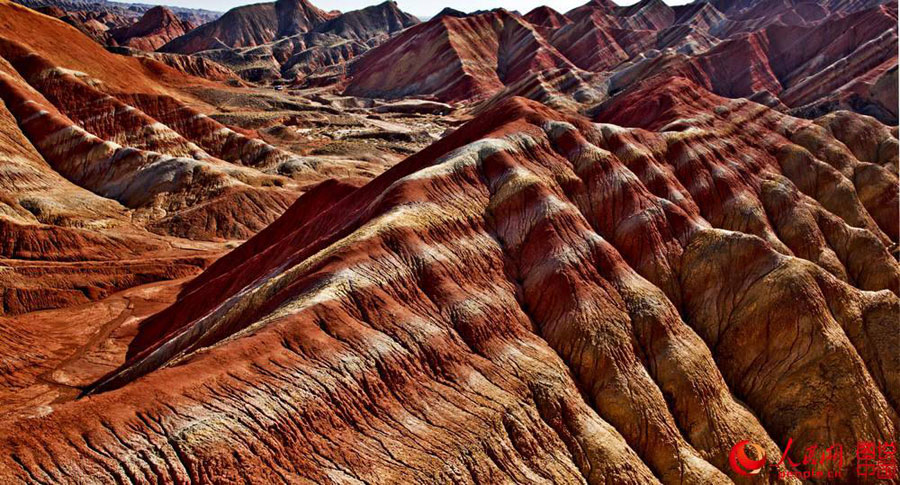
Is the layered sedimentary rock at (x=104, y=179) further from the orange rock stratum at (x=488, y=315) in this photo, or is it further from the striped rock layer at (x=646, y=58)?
the striped rock layer at (x=646, y=58)

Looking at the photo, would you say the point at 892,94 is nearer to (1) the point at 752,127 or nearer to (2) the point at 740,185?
(1) the point at 752,127

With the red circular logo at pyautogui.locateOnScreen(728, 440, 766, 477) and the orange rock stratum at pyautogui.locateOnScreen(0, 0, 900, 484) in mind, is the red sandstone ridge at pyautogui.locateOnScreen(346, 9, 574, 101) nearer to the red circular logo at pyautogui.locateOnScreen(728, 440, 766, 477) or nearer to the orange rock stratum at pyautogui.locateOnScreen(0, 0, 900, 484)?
the orange rock stratum at pyautogui.locateOnScreen(0, 0, 900, 484)

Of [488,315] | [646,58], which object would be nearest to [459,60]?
[646,58]

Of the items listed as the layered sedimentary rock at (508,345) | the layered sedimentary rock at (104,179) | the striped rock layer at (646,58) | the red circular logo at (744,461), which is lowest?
the red circular logo at (744,461)

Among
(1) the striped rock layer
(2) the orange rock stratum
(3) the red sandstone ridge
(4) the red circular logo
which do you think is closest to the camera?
(2) the orange rock stratum

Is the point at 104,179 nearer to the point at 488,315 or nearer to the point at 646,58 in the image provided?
the point at 488,315

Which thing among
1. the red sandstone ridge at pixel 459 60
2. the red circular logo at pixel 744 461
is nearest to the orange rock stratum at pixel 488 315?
the red circular logo at pixel 744 461

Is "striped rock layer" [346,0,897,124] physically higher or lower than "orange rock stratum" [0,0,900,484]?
higher

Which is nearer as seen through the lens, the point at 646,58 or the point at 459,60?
the point at 646,58

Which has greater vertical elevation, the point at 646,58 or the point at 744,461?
the point at 646,58

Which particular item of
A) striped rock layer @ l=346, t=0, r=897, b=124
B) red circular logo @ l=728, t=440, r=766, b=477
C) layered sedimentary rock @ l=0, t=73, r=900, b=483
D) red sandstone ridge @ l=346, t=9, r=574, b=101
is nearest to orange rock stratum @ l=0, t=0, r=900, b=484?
layered sedimentary rock @ l=0, t=73, r=900, b=483
